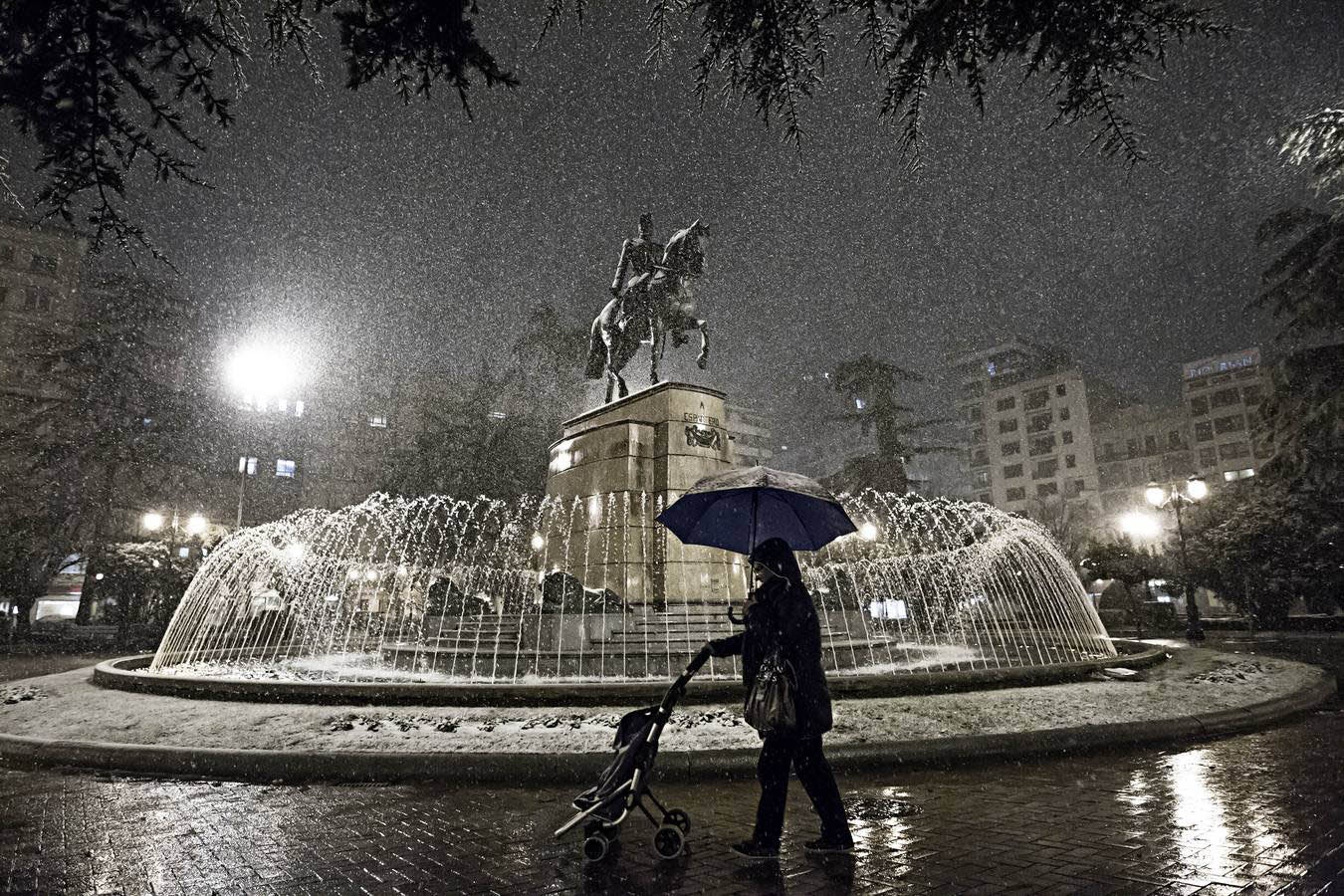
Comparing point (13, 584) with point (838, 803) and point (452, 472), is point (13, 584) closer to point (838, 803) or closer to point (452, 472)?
point (452, 472)

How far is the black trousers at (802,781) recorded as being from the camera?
165 inches

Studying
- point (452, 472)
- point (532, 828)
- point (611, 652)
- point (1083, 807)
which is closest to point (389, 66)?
point (532, 828)

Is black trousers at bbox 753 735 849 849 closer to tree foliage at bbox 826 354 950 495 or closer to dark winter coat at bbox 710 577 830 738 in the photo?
dark winter coat at bbox 710 577 830 738

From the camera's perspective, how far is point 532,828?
4871mm

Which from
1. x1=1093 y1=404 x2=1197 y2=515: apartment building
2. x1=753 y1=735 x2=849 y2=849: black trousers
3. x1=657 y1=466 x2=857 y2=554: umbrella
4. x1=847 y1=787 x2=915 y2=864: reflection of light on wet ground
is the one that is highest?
x1=1093 y1=404 x2=1197 y2=515: apartment building

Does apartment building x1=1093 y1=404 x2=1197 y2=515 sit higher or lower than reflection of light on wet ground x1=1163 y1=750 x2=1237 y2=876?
higher

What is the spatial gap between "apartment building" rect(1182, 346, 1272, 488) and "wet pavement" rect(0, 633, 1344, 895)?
69.8 metres

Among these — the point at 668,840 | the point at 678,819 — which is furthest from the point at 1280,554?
the point at 668,840

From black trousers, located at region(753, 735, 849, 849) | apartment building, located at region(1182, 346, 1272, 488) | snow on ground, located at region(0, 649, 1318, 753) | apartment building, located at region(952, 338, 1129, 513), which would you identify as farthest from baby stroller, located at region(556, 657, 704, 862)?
apartment building, located at region(952, 338, 1129, 513)

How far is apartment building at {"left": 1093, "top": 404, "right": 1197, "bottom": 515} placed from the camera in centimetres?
6706

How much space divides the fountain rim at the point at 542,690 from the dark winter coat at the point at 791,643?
3979 mm

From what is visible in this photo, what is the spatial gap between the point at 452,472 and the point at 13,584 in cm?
1662

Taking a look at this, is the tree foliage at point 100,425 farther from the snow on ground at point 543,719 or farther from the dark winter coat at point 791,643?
the dark winter coat at point 791,643

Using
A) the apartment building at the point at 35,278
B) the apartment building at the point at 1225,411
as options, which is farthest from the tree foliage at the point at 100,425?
the apartment building at the point at 1225,411
